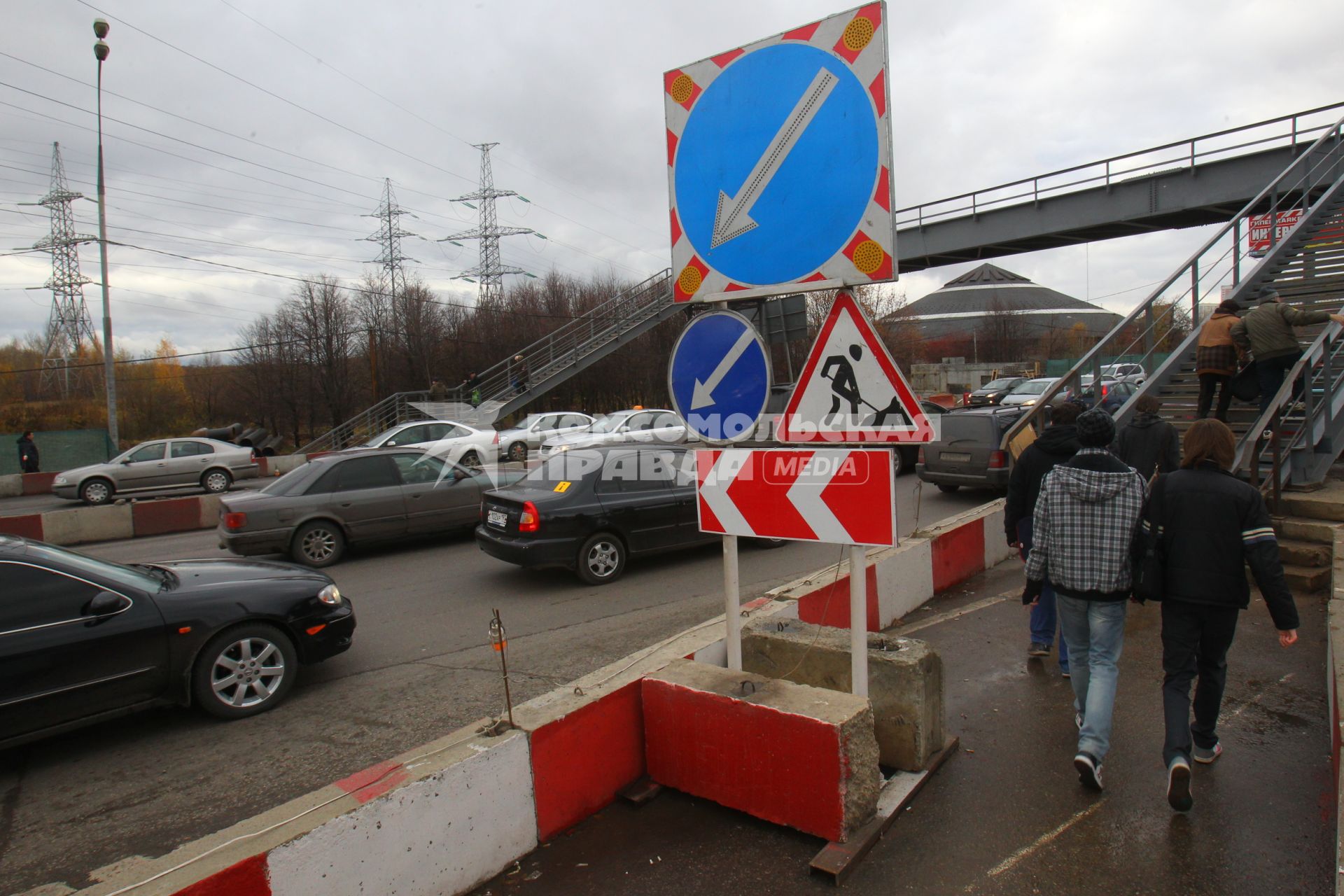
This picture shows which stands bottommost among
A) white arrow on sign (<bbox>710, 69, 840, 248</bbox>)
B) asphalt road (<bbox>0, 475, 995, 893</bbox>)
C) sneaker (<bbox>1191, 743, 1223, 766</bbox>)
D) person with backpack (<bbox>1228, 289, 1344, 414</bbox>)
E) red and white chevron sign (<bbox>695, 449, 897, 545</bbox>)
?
asphalt road (<bbox>0, 475, 995, 893</bbox>)

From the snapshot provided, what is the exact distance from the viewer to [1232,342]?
9.16 m

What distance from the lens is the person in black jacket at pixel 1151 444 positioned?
6.26 m

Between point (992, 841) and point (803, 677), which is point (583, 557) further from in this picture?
point (992, 841)

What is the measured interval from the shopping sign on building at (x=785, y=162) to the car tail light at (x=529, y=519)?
499 cm

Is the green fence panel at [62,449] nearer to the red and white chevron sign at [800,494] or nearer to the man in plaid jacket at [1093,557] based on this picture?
the red and white chevron sign at [800,494]

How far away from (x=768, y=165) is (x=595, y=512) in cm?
569

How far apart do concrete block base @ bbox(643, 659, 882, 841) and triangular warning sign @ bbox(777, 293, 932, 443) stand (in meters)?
1.20

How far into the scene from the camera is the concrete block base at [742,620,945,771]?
3955 millimetres

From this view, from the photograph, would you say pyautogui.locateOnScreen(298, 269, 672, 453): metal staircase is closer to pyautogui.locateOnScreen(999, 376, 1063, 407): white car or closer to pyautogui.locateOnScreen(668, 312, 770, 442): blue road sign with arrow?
pyautogui.locateOnScreen(999, 376, 1063, 407): white car

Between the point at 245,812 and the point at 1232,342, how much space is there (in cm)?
1056

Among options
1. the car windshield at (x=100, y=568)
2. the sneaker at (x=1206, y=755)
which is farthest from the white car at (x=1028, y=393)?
the car windshield at (x=100, y=568)

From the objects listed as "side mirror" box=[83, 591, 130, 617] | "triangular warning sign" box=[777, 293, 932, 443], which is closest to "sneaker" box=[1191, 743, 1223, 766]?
"triangular warning sign" box=[777, 293, 932, 443]

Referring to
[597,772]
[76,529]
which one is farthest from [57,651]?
[76,529]

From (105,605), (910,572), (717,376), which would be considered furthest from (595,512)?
(717,376)
